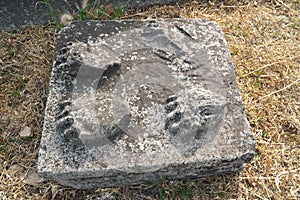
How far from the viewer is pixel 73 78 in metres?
1.97

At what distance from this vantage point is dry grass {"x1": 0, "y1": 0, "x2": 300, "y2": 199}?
79.5 inches

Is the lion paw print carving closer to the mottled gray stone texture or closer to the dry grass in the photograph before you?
the mottled gray stone texture

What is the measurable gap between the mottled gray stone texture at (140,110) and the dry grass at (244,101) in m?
0.11

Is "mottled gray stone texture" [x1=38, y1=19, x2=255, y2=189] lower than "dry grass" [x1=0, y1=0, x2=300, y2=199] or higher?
higher

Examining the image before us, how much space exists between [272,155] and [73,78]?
3.85ft

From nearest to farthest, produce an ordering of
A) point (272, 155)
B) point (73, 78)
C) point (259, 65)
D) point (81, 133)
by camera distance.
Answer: point (81, 133) → point (73, 78) → point (272, 155) → point (259, 65)

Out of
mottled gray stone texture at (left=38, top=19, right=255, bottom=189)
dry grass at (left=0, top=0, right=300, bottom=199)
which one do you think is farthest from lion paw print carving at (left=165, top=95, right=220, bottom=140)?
dry grass at (left=0, top=0, right=300, bottom=199)

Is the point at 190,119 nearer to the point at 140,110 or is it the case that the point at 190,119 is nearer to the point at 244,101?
the point at 140,110

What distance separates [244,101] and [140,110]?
0.78 meters

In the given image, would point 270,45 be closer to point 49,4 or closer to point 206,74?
point 206,74

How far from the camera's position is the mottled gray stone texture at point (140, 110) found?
1772mm

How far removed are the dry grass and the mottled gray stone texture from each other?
107 millimetres

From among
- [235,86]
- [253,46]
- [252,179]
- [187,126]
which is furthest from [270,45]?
[187,126]

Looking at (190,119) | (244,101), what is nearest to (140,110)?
(190,119)
